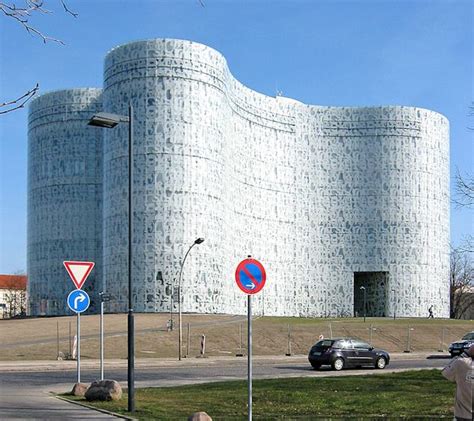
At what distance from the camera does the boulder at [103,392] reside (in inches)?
734

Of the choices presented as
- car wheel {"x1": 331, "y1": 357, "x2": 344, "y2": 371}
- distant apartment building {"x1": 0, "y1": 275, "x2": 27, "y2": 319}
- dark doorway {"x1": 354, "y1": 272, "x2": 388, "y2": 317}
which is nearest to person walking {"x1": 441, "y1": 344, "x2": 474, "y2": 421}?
car wheel {"x1": 331, "y1": 357, "x2": 344, "y2": 371}

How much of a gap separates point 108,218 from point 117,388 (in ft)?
208

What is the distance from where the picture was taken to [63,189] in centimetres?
10050

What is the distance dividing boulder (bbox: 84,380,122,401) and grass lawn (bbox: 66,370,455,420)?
0.24 m

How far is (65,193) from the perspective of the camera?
329ft

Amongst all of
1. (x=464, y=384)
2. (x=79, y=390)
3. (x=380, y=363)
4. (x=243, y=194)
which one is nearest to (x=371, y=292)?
(x=243, y=194)

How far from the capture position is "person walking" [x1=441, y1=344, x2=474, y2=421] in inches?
390

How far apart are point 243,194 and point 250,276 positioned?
80955mm

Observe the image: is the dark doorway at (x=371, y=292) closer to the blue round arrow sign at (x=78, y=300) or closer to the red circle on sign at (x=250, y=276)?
the blue round arrow sign at (x=78, y=300)

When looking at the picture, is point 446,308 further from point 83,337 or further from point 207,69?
point 83,337

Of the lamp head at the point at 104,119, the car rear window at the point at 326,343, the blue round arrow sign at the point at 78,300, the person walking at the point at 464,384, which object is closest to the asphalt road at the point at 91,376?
the car rear window at the point at 326,343

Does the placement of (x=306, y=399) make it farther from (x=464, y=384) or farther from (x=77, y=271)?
(x=464, y=384)

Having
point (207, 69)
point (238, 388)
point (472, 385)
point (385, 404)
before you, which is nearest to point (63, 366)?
point (238, 388)

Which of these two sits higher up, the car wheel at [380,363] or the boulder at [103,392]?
the boulder at [103,392]
